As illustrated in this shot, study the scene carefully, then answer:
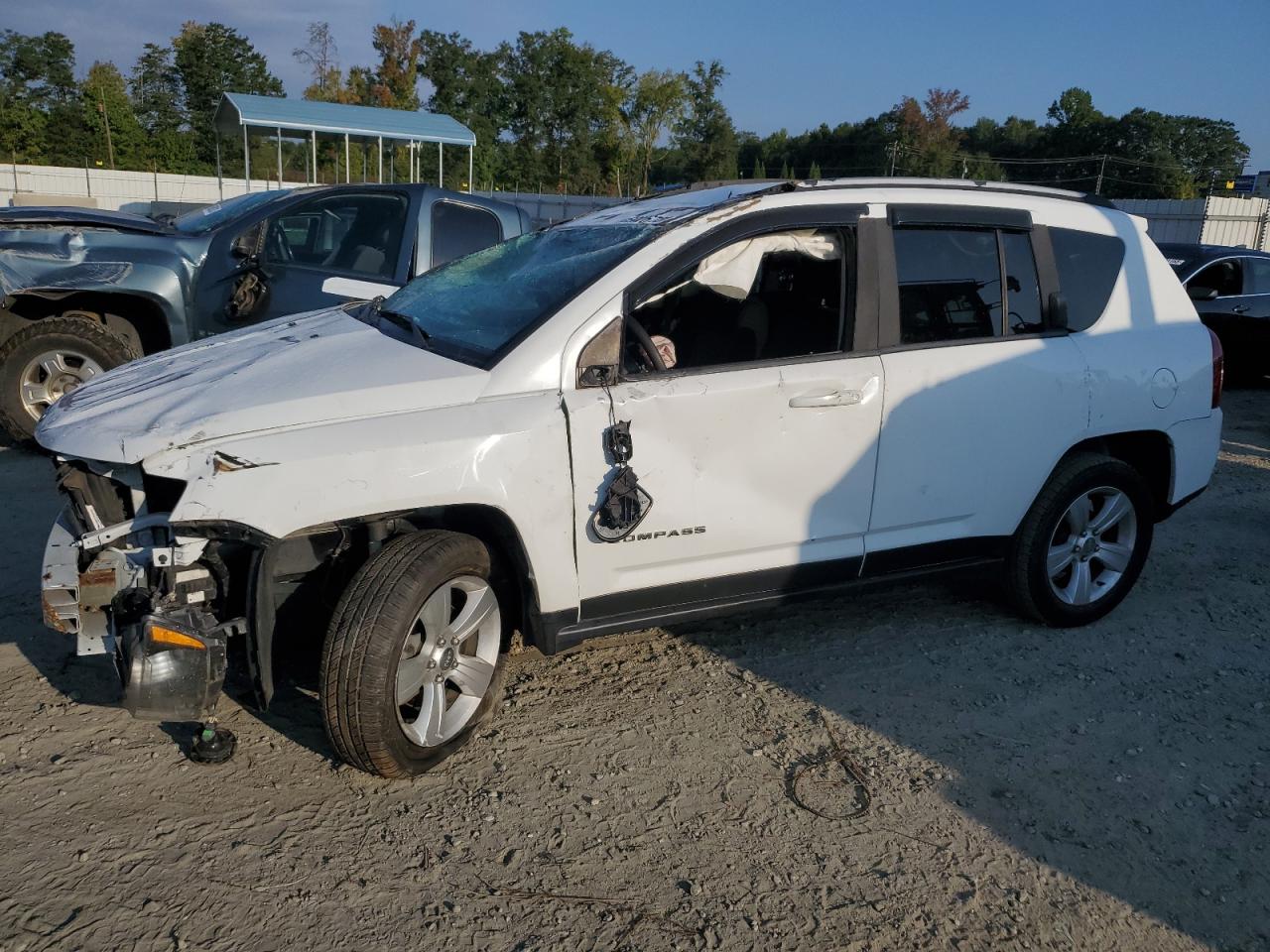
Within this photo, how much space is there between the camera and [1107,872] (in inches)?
117

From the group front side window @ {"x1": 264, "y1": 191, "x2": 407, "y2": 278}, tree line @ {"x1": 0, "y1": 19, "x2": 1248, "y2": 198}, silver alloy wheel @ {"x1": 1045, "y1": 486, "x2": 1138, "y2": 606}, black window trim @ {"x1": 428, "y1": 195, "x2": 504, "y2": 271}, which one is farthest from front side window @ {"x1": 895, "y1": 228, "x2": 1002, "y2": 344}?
tree line @ {"x1": 0, "y1": 19, "x2": 1248, "y2": 198}

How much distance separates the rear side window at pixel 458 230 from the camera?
7.14 meters

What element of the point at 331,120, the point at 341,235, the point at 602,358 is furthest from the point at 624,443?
the point at 331,120

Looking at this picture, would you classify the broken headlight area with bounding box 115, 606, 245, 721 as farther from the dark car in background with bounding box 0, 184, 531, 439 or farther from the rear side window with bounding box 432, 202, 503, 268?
the rear side window with bounding box 432, 202, 503, 268

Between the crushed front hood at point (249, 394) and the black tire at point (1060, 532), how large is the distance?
2.58 metres

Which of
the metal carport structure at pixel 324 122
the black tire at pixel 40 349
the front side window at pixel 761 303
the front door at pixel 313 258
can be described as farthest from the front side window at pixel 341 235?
the metal carport structure at pixel 324 122

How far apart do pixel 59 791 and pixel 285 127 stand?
21.3 m

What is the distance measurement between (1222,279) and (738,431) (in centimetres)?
1045

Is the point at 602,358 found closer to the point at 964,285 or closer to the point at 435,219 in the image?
the point at 964,285

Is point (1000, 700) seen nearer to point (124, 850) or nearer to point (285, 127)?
point (124, 850)

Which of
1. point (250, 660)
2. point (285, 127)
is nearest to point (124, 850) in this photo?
point (250, 660)

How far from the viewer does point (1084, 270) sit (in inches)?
178

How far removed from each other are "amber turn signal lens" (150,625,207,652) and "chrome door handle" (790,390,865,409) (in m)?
2.12

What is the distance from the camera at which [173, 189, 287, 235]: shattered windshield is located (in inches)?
287
